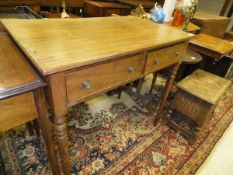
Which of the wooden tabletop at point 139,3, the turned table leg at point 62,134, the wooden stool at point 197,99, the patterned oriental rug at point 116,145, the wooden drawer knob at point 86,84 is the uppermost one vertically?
the wooden tabletop at point 139,3

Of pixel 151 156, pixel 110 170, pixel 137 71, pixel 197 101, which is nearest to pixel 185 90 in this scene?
pixel 197 101

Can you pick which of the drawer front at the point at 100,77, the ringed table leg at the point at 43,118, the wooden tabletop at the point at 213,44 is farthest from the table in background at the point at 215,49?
the ringed table leg at the point at 43,118

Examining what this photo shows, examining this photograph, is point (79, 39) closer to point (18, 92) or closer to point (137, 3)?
point (18, 92)

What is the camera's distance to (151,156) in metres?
1.41

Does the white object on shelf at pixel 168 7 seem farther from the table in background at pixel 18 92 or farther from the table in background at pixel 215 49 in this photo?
the table in background at pixel 18 92

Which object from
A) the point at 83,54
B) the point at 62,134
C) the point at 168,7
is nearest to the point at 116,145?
the point at 62,134

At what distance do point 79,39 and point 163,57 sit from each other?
0.55m

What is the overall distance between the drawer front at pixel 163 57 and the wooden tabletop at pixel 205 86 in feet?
1.15

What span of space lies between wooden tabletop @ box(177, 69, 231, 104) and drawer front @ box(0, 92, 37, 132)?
4.01 ft

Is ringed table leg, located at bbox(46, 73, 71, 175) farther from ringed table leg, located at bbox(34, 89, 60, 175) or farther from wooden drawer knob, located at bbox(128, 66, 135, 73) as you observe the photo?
wooden drawer knob, located at bbox(128, 66, 135, 73)

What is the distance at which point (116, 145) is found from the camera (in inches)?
57.0

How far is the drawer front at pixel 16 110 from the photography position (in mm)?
640

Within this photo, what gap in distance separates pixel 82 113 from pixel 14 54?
1.04 meters

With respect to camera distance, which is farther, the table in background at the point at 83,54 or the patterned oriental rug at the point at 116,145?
the patterned oriental rug at the point at 116,145
